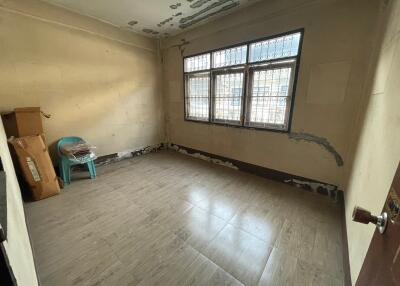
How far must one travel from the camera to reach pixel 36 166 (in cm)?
226

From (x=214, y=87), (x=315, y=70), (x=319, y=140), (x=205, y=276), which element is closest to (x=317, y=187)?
(x=319, y=140)

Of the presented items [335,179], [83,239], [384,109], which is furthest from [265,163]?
[83,239]

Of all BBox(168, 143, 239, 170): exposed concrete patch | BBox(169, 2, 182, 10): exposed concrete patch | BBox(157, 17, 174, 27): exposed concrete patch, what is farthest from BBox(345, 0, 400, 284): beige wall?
BBox(157, 17, 174, 27): exposed concrete patch

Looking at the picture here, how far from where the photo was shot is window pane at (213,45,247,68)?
2934 mm

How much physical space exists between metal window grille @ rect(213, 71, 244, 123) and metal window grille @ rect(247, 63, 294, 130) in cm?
22

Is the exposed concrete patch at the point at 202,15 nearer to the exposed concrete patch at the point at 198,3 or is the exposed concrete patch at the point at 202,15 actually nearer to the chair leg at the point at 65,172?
the exposed concrete patch at the point at 198,3

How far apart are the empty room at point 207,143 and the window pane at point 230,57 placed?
0.07 feet

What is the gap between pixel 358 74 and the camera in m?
2.03

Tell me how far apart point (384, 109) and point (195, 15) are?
9.86ft

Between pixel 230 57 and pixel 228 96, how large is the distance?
2.26 ft

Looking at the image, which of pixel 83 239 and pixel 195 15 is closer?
pixel 83 239

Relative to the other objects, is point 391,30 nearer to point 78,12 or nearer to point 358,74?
point 358,74

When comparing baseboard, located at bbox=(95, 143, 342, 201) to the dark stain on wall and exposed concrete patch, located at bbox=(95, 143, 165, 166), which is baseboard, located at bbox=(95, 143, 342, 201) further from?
the dark stain on wall

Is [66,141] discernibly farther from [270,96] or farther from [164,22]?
[270,96]
